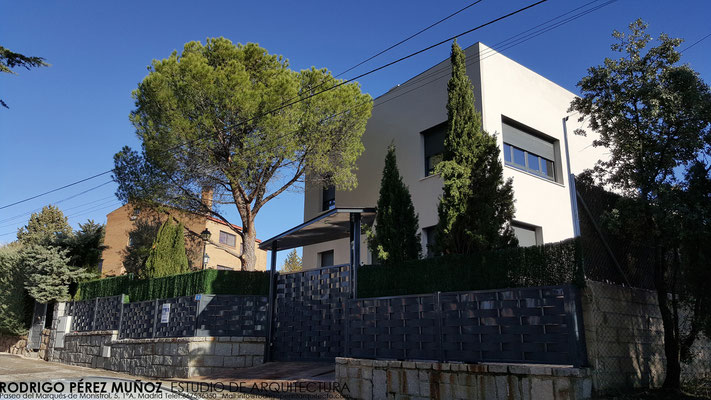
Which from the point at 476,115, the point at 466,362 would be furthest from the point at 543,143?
the point at 466,362

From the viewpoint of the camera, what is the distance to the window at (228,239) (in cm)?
3659

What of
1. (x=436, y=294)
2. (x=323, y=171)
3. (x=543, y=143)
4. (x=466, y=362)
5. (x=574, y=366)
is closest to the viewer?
(x=574, y=366)

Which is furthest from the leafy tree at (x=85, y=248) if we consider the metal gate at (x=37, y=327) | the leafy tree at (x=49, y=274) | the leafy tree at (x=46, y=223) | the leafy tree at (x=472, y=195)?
the leafy tree at (x=46, y=223)

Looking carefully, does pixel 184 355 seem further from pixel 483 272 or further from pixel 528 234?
pixel 528 234

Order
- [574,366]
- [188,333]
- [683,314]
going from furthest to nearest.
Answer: [188,333] < [683,314] < [574,366]

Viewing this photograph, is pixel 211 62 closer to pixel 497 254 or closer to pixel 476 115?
pixel 476 115

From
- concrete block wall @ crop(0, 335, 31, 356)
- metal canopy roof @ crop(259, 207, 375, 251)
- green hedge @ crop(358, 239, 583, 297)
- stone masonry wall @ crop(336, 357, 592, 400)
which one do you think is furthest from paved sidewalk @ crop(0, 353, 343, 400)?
concrete block wall @ crop(0, 335, 31, 356)

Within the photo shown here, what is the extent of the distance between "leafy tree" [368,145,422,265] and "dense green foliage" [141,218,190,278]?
7.84 metres

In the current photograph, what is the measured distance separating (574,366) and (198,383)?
7.30 metres

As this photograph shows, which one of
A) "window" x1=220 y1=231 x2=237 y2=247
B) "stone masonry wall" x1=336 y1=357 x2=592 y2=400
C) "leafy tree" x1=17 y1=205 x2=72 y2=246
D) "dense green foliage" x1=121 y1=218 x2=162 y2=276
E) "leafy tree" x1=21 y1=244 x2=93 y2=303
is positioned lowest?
"stone masonry wall" x1=336 y1=357 x2=592 y2=400

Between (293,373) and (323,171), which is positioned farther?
(323,171)

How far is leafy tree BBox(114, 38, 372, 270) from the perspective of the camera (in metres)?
15.6

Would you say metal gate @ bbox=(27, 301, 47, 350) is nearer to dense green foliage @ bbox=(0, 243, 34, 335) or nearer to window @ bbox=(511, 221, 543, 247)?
dense green foliage @ bbox=(0, 243, 34, 335)

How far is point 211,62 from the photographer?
16641 millimetres
